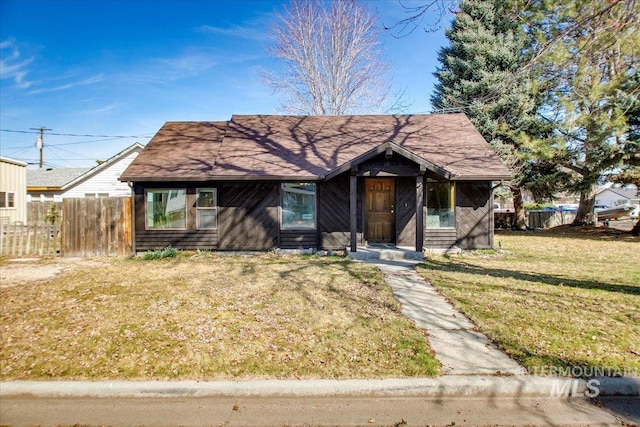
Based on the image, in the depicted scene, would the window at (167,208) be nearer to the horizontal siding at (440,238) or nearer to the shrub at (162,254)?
the shrub at (162,254)

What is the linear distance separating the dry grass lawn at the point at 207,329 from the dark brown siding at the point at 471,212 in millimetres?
5347

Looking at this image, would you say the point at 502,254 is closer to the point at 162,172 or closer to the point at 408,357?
the point at 408,357

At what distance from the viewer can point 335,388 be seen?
3518 mm

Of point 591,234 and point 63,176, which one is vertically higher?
point 63,176

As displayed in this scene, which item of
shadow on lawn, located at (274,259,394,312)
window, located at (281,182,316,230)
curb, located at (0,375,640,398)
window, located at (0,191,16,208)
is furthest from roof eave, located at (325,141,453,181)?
window, located at (0,191,16,208)

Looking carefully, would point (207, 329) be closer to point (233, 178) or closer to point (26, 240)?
point (233, 178)

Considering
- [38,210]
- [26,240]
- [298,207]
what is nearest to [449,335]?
[298,207]

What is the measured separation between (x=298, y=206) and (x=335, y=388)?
853 cm

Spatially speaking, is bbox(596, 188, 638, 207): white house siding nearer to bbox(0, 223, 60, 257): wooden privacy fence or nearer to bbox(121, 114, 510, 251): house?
bbox(121, 114, 510, 251): house

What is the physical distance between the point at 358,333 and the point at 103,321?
145 inches

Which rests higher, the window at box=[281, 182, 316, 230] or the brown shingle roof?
the brown shingle roof

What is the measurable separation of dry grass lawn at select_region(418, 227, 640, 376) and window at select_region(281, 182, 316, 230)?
4161 mm

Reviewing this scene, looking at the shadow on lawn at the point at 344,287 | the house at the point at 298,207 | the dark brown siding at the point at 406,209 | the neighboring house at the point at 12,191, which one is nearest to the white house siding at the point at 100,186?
the neighboring house at the point at 12,191

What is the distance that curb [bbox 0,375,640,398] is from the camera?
11.5 feet
